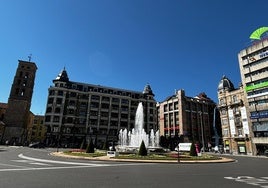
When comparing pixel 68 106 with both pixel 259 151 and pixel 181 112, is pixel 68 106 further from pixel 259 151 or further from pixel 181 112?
pixel 259 151

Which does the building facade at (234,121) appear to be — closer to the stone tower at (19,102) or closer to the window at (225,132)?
the window at (225,132)

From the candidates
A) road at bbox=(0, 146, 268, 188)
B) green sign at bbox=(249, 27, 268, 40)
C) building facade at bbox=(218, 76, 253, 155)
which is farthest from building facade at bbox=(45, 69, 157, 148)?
road at bbox=(0, 146, 268, 188)

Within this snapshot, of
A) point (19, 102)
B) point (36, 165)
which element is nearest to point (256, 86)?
point (36, 165)

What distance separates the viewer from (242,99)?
186 ft

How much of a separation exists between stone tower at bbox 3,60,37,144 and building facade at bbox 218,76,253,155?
6298 centimetres

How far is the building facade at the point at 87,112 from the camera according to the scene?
220 ft

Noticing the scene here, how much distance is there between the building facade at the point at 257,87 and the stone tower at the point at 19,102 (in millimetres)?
67145

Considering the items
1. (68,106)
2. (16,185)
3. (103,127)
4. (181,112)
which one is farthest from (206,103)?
(16,185)

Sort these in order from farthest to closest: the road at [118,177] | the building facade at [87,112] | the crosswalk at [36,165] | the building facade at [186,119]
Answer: the building facade at [186,119] → the building facade at [87,112] → the crosswalk at [36,165] → the road at [118,177]

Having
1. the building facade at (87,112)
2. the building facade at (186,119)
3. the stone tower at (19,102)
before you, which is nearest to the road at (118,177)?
the building facade at (87,112)

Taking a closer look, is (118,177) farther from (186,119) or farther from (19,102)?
(186,119)

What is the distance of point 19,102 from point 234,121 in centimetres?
6718

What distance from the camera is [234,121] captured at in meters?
56.8

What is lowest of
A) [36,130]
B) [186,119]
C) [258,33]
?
[36,130]
